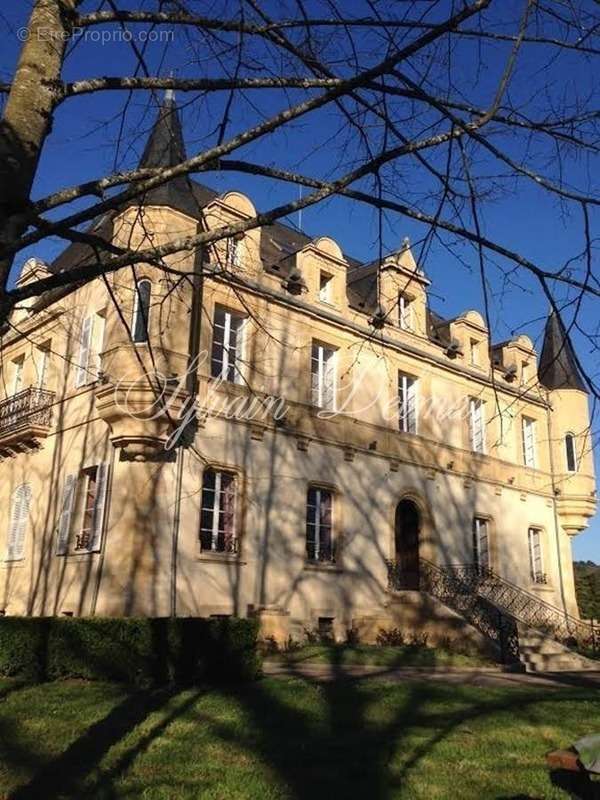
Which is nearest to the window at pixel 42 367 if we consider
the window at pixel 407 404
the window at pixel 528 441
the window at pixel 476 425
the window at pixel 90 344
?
the window at pixel 90 344

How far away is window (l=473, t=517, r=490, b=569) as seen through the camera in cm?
2294

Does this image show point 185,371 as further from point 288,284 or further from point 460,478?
point 460,478

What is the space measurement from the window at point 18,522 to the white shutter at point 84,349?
3531 mm

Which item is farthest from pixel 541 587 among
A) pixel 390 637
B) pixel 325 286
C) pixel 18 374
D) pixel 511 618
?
pixel 18 374

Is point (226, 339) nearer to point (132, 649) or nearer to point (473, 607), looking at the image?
point (132, 649)

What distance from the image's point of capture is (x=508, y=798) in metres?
5.73

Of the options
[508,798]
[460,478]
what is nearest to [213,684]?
[508,798]

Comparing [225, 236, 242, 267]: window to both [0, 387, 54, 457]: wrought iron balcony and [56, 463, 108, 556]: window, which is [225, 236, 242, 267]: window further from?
[0, 387, 54, 457]: wrought iron balcony

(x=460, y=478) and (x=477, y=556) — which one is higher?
(x=460, y=478)

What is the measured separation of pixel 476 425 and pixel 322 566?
29.4ft

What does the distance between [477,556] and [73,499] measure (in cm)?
1256

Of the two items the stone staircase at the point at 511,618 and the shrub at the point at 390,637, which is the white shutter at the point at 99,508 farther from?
the stone staircase at the point at 511,618

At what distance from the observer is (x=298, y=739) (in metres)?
7.32

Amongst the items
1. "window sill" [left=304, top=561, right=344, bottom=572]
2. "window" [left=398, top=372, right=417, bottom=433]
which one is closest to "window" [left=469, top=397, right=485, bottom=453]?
"window" [left=398, top=372, right=417, bottom=433]
